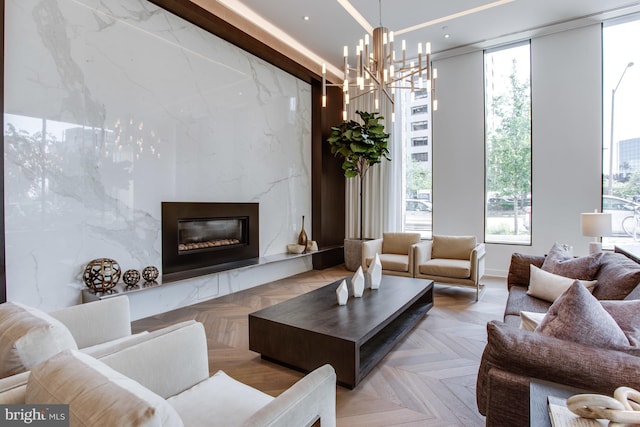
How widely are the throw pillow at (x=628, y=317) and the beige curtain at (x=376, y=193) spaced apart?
15.9 feet

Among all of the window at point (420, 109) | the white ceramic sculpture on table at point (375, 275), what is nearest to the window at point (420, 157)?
the window at point (420, 109)

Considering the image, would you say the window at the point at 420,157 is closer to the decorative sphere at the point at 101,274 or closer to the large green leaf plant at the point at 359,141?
the large green leaf plant at the point at 359,141

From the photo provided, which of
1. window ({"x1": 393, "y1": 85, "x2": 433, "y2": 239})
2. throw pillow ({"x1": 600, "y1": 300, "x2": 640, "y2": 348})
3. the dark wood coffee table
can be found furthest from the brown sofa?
window ({"x1": 393, "y1": 85, "x2": 433, "y2": 239})

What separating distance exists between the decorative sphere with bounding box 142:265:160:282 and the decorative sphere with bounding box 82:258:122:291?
264 millimetres

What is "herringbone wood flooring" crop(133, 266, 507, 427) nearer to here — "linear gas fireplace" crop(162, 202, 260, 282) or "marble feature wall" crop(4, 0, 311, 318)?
"linear gas fireplace" crop(162, 202, 260, 282)

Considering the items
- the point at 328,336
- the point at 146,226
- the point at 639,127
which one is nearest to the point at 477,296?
the point at 328,336

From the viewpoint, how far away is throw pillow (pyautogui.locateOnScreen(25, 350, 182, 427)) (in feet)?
2.34

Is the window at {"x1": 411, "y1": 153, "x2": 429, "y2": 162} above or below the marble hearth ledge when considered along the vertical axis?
above

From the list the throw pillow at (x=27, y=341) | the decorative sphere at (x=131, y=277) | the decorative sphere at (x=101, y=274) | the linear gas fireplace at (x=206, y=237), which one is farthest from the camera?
the linear gas fireplace at (x=206, y=237)

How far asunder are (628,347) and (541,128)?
4.89m

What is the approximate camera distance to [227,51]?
439cm

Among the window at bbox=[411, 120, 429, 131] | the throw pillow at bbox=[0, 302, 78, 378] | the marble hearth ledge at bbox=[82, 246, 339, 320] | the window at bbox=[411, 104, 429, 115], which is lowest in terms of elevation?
the marble hearth ledge at bbox=[82, 246, 339, 320]

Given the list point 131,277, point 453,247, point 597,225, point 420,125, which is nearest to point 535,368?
point 131,277

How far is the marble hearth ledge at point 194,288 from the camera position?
3291 mm
